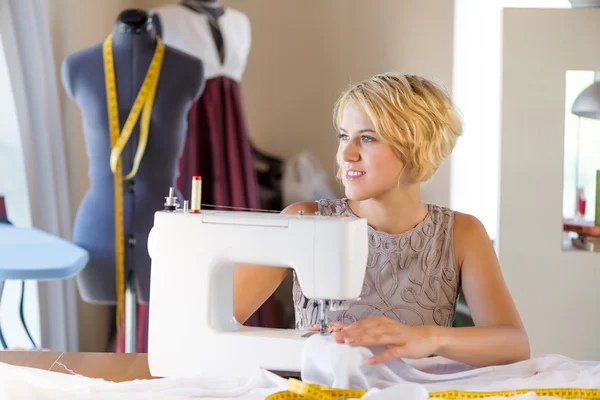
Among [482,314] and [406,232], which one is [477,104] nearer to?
[406,232]

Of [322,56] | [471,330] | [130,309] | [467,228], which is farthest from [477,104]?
[471,330]

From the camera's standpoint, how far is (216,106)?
3.14 metres

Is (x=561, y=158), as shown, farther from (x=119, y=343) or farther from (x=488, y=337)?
(x=119, y=343)

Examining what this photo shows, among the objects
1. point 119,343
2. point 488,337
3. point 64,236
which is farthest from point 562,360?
point 64,236

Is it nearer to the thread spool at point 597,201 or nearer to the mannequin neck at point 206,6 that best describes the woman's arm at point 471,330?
the thread spool at point 597,201

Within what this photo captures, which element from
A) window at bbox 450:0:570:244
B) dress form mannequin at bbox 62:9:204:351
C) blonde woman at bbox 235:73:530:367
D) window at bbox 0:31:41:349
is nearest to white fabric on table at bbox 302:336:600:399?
blonde woman at bbox 235:73:530:367

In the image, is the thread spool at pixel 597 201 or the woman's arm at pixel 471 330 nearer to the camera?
the woman's arm at pixel 471 330

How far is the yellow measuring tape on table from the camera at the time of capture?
109cm

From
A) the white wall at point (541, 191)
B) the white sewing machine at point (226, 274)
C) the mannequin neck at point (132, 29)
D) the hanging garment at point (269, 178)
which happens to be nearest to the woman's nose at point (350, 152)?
the white sewing machine at point (226, 274)

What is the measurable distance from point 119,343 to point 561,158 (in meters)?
1.78

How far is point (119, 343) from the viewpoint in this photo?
9.05 feet

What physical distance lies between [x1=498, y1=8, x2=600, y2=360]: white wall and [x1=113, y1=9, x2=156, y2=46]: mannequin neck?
131cm

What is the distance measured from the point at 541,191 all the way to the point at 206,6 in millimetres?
1516

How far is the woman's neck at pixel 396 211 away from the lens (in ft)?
5.48
